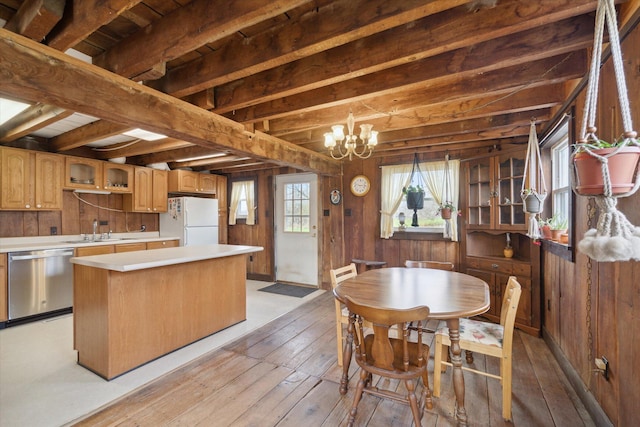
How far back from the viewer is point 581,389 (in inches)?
78.5

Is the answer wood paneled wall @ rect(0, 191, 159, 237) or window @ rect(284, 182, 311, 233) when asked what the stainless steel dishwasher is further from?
window @ rect(284, 182, 311, 233)

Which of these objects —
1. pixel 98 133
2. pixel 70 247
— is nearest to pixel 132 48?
pixel 98 133

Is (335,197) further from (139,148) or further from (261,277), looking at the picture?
(139,148)

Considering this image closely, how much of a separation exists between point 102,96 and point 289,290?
3.84m

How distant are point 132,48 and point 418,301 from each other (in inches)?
92.2

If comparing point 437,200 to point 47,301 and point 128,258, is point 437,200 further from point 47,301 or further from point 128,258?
point 47,301

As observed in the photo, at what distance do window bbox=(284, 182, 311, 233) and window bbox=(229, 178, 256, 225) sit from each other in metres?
0.80

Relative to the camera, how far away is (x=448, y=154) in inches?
163

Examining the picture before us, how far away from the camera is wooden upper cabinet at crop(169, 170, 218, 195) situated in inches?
208

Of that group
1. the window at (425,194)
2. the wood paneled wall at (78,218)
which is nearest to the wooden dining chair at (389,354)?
the window at (425,194)

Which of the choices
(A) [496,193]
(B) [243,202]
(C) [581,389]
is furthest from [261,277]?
(C) [581,389]

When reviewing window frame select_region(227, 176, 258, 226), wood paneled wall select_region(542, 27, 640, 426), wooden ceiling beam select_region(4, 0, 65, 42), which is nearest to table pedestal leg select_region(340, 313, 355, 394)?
wood paneled wall select_region(542, 27, 640, 426)

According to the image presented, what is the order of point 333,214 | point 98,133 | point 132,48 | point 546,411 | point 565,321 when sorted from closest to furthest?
point 132,48 → point 546,411 → point 565,321 → point 98,133 → point 333,214

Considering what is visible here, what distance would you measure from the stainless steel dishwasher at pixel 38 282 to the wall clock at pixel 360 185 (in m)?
4.06
